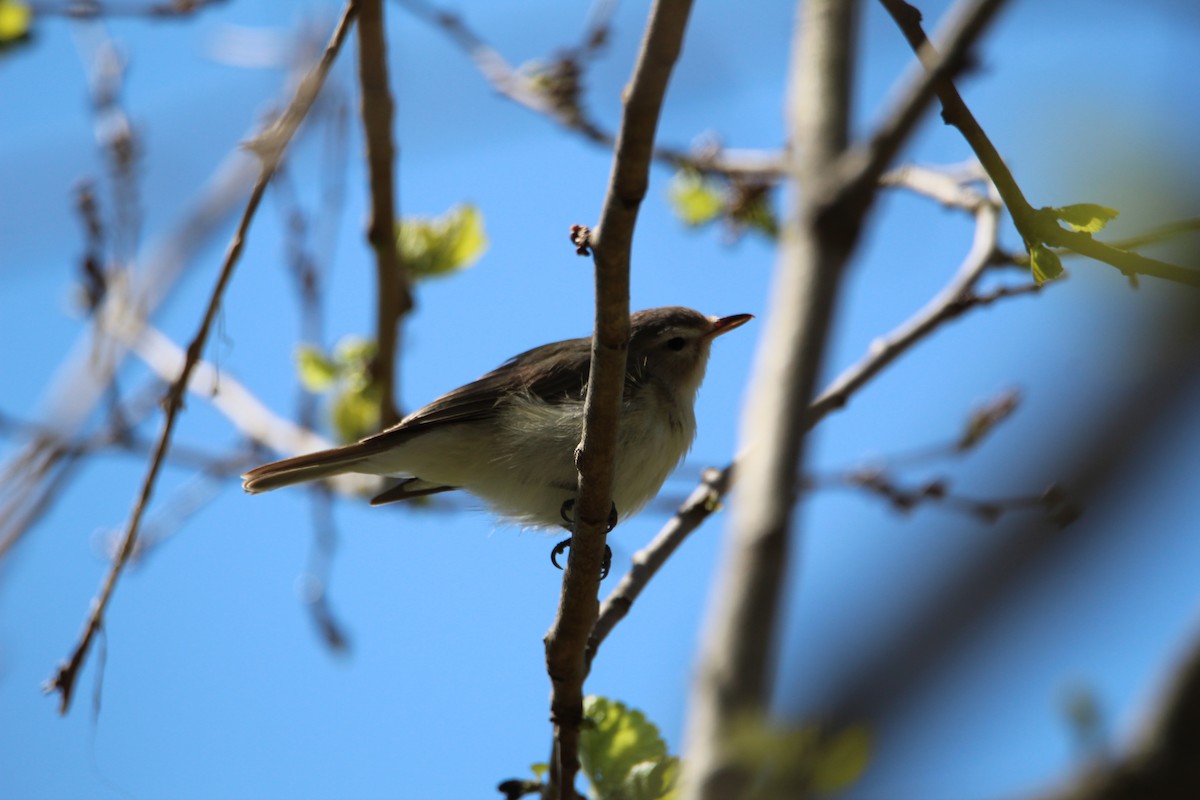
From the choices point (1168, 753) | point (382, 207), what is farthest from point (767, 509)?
point (382, 207)

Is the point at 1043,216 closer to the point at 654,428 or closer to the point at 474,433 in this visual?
the point at 654,428

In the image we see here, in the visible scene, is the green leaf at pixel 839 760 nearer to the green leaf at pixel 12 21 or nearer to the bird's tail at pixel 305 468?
the bird's tail at pixel 305 468

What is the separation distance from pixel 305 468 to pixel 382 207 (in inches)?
49.8

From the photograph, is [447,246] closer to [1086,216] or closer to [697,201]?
[697,201]

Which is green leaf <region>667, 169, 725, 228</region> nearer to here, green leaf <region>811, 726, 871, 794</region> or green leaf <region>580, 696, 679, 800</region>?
green leaf <region>580, 696, 679, 800</region>

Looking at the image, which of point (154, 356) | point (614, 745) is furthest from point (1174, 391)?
point (154, 356)

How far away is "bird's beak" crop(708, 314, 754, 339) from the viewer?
5.54 metres

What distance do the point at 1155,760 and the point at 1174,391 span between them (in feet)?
1.14

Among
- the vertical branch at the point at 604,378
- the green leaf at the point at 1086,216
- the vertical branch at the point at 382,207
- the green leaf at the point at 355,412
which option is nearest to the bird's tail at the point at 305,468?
the vertical branch at the point at 382,207

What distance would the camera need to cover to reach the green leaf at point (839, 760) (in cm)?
104

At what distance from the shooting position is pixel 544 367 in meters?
5.12

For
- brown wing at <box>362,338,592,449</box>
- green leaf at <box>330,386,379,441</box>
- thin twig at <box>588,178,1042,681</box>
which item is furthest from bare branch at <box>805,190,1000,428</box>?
green leaf at <box>330,386,379,441</box>

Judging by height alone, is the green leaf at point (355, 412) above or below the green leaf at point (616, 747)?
above

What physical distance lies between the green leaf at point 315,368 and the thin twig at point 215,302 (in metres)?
2.32
